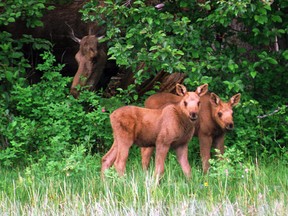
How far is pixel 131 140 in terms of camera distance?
11.3m

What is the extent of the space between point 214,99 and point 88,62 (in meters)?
2.68

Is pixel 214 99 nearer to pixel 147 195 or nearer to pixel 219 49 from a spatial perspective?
pixel 219 49

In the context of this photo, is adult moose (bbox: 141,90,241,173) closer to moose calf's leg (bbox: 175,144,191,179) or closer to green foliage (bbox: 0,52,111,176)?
moose calf's leg (bbox: 175,144,191,179)

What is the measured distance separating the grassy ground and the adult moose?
4.92ft

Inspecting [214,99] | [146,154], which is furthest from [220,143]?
[146,154]

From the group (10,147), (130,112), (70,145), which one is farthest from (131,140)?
(10,147)

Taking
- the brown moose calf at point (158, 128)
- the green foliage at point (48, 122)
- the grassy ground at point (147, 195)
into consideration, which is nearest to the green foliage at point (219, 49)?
the brown moose calf at point (158, 128)

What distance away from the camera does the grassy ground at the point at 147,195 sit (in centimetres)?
856

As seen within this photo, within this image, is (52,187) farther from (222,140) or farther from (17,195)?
(222,140)

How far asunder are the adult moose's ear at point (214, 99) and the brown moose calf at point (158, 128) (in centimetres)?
38

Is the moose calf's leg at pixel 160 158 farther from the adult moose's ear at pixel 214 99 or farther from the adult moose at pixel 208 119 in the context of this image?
the adult moose's ear at pixel 214 99

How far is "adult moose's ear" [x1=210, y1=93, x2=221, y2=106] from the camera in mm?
11903

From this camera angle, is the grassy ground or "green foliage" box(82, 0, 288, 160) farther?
"green foliage" box(82, 0, 288, 160)

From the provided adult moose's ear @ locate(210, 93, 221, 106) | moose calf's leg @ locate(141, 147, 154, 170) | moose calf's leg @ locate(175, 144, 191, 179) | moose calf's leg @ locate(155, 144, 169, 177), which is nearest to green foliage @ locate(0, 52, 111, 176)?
moose calf's leg @ locate(141, 147, 154, 170)
